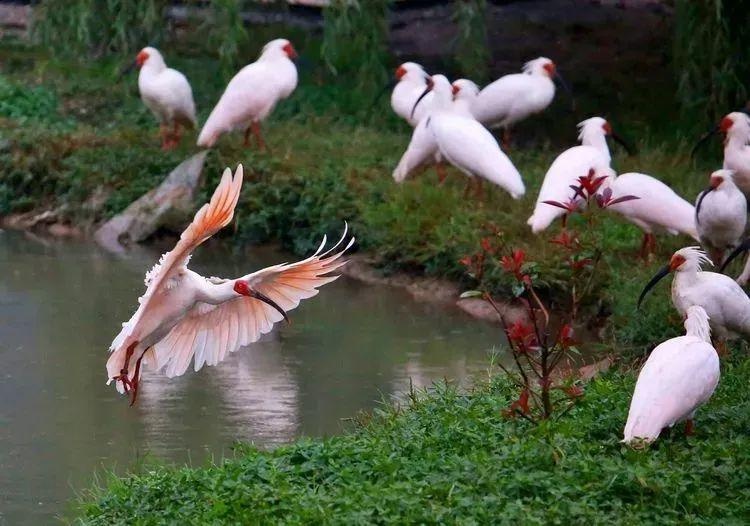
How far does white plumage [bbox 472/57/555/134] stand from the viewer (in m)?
11.4

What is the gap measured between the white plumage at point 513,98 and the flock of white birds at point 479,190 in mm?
11

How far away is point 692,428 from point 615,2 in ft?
37.3

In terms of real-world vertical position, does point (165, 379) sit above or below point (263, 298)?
below

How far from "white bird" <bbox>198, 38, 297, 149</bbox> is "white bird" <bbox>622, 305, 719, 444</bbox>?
6409mm

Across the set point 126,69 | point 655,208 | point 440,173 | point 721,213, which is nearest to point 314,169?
point 440,173

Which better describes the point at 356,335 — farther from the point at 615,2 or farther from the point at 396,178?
the point at 615,2

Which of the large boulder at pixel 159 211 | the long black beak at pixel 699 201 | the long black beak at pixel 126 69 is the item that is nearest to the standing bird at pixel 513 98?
the large boulder at pixel 159 211

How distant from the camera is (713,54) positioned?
36.4ft

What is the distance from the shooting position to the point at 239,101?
36.1ft

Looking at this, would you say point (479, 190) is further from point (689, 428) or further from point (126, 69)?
point (689, 428)

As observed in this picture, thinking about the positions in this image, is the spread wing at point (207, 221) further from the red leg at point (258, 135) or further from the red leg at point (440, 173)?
the red leg at point (258, 135)

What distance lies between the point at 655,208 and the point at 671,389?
3.73 m

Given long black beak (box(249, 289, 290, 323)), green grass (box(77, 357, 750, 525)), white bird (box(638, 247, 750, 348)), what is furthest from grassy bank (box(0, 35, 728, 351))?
long black beak (box(249, 289, 290, 323))

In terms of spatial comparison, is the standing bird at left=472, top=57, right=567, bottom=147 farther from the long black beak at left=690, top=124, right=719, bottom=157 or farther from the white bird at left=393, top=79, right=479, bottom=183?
the long black beak at left=690, top=124, right=719, bottom=157
